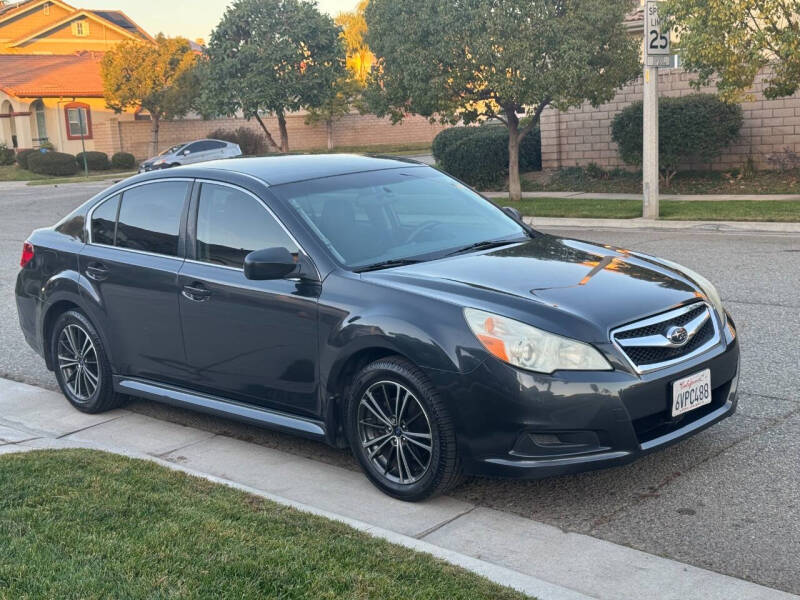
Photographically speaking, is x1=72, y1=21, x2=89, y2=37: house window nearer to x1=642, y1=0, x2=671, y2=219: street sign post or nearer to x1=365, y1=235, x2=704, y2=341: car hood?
x1=642, y1=0, x2=671, y2=219: street sign post

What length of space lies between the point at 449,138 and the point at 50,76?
34925mm

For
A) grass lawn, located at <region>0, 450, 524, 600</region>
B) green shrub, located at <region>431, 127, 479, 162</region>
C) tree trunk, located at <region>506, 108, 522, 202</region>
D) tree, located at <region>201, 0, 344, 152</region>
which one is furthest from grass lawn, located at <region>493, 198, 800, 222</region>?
tree, located at <region>201, 0, 344, 152</region>

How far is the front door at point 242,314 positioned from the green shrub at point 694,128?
17.4 metres

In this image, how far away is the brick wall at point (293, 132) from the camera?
179ft

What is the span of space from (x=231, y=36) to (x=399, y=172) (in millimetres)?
35826

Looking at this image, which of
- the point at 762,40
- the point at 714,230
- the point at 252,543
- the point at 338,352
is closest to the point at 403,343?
the point at 338,352

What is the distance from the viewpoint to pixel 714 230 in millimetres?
15703

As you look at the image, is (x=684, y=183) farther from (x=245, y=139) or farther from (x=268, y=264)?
(x=245, y=139)

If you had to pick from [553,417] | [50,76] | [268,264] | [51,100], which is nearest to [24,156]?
[51,100]

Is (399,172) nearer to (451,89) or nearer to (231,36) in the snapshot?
(451,89)

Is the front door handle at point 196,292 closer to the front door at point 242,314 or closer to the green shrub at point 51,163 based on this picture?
the front door at point 242,314

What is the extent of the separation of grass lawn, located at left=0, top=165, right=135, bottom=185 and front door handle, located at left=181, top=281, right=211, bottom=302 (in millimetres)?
38123

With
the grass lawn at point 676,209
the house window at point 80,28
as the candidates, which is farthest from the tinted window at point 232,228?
the house window at point 80,28

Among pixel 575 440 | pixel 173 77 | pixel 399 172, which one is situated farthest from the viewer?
pixel 173 77
